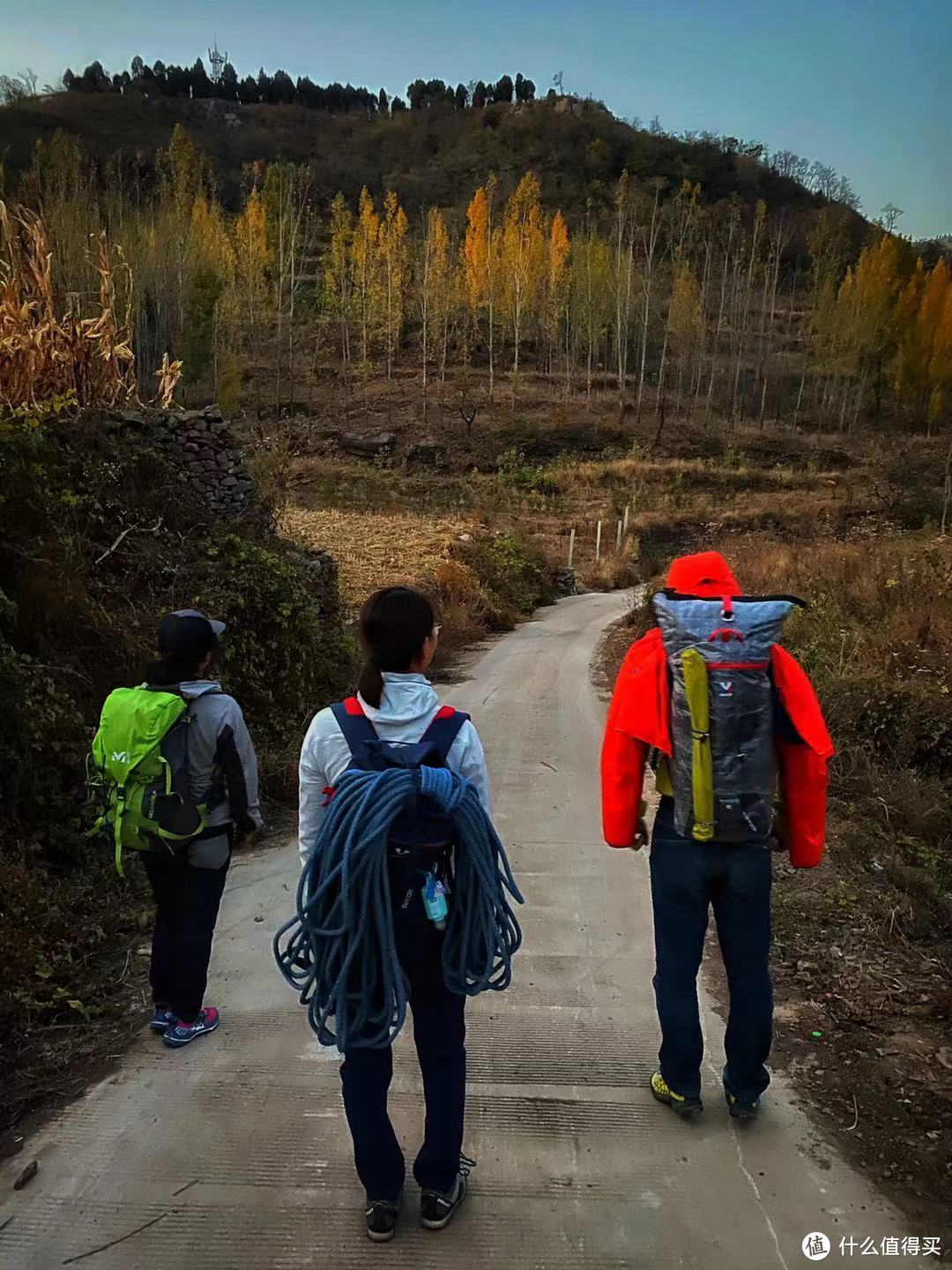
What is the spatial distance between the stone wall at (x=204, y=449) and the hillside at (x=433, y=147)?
8399 centimetres

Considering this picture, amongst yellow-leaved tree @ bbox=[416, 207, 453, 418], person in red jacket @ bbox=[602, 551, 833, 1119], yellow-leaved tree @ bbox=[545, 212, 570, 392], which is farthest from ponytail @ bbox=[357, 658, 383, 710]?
yellow-leaved tree @ bbox=[545, 212, 570, 392]

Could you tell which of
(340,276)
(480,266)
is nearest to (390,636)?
(340,276)

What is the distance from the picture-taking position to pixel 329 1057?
3.01 meters

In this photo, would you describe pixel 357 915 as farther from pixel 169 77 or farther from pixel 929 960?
pixel 169 77

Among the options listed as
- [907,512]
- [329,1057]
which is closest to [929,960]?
[329,1057]

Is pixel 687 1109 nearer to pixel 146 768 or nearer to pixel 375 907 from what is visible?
pixel 375 907

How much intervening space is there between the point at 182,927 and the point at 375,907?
1.51 meters

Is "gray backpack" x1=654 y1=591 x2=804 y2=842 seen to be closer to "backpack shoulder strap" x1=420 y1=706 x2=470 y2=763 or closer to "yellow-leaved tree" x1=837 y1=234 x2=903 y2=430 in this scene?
"backpack shoulder strap" x1=420 y1=706 x2=470 y2=763

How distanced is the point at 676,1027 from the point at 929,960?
1.81m

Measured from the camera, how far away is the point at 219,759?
301 cm

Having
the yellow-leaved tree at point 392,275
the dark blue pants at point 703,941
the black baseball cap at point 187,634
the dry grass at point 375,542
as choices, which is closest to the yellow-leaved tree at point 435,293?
the yellow-leaved tree at point 392,275

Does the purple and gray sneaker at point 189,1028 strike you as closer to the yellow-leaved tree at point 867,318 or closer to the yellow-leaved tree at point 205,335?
the yellow-leaved tree at point 205,335

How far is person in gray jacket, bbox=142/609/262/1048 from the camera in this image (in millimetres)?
2951

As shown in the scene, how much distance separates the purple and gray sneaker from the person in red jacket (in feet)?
5.71
